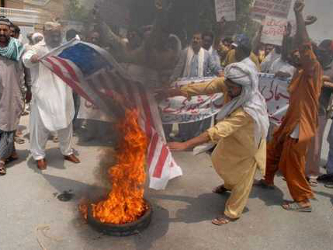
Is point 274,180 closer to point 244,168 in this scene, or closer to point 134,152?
point 244,168

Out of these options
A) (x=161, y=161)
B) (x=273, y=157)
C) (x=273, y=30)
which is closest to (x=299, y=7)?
(x=273, y=157)

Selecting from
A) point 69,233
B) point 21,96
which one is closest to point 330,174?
point 69,233

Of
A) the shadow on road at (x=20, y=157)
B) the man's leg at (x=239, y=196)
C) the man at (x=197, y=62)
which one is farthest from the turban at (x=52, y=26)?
the man's leg at (x=239, y=196)

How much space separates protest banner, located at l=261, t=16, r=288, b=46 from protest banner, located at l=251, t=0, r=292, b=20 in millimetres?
96

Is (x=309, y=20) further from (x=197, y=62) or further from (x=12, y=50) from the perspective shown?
(x=12, y=50)

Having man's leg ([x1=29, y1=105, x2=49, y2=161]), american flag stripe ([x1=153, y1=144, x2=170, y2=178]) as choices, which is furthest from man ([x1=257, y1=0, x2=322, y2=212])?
man's leg ([x1=29, y1=105, x2=49, y2=161])

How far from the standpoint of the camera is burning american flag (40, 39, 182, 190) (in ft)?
11.2

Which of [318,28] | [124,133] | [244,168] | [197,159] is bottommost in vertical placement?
[197,159]

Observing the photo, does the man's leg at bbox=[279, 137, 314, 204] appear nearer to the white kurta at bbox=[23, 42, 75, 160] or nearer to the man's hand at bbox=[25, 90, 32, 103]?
the white kurta at bbox=[23, 42, 75, 160]

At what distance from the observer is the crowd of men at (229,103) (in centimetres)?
388

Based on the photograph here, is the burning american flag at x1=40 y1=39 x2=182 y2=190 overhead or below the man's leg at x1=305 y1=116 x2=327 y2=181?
overhead

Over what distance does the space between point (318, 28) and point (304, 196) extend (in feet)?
11.0

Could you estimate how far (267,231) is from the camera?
4.10 metres

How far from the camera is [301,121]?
4.57m
